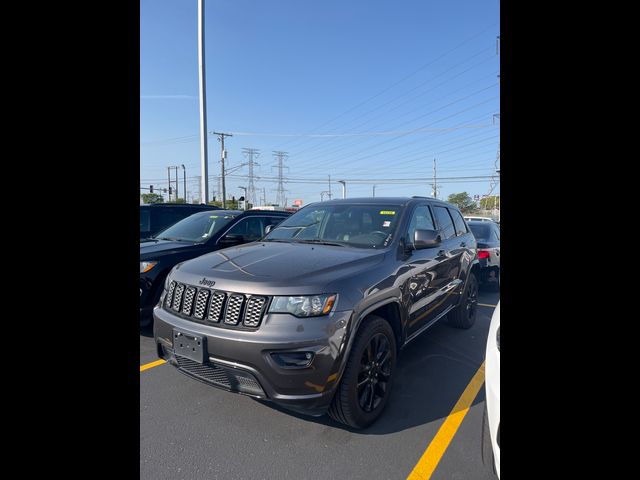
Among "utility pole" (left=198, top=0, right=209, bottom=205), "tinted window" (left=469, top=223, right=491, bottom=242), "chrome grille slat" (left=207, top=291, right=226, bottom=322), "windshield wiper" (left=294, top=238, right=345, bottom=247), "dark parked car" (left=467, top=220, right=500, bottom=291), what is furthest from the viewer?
"utility pole" (left=198, top=0, right=209, bottom=205)

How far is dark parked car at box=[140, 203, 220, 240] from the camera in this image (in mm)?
7550

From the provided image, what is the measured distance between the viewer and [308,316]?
7.71ft

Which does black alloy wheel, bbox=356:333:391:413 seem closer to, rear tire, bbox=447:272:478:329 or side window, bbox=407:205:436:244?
side window, bbox=407:205:436:244

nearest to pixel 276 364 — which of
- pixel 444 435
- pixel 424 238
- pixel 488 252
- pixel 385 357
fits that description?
pixel 385 357

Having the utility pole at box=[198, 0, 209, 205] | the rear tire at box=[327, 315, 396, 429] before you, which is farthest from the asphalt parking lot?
the utility pole at box=[198, 0, 209, 205]

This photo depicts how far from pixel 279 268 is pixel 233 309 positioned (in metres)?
0.46

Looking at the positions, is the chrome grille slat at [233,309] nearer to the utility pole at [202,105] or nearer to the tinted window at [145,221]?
the tinted window at [145,221]

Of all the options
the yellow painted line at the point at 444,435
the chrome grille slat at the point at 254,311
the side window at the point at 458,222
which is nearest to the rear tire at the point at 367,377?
the yellow painted line at the point at 444,435

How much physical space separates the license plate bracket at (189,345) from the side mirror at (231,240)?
100 inches

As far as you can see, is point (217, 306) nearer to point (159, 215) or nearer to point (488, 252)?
Answer: point (159, 215)

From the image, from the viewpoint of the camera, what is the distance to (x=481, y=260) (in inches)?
289

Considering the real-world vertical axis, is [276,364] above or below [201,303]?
below
